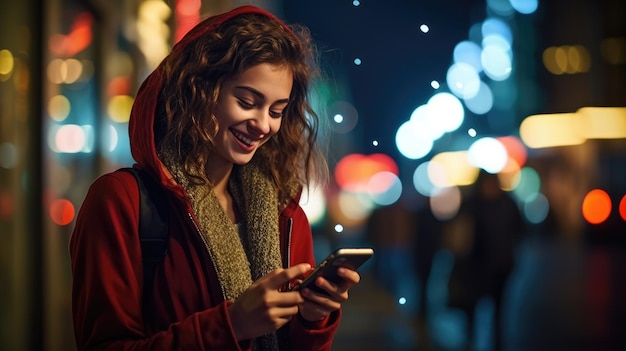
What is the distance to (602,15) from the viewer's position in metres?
27.7

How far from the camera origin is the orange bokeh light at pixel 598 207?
61.4 ft

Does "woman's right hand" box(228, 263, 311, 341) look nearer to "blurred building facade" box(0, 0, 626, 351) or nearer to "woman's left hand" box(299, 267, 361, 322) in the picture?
"woman's left hand" box(299, 267, 361, 322)

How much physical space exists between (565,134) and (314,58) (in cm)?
2667

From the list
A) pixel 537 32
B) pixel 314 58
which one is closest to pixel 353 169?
pixel 314 58

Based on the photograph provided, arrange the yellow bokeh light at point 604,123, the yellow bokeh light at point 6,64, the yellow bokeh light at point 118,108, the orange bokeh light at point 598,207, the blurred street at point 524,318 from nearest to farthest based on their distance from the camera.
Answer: the yellow bokeh light at point 6,64 < the yellow bokeh light at point 118,108 < the blurred street at point 524,318 < the orange bokeh light at point 598,207 < the yellow bokeh light at point 604,123

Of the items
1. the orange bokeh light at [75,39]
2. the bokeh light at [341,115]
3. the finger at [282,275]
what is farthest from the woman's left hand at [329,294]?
the orange bokeh light at [75,39]

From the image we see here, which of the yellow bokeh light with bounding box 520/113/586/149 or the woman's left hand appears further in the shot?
the yellow bokeh light with bounding box 520/113/586/149

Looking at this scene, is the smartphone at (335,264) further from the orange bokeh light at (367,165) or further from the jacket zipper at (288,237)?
the orange bokeh light at (367,165)

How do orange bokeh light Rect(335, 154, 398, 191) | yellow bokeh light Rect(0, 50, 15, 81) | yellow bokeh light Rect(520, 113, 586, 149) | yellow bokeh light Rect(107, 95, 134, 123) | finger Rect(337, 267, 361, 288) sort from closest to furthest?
finger Rect(337, 267, 361, 288) → yellow bokeh light Rect(0, 50, 15, 81) → yellow bokeh light Rect(107, 95, 134, 123) → orange bokeh light Rect(335, 154, 398, 191) → yellow bokeh light Rect(520, 113, 586, 149)

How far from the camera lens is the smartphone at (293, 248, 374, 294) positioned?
6.26ft

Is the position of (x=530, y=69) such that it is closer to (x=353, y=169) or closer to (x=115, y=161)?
(x=353, y=169)

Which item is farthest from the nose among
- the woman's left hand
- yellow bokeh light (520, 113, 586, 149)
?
yellow bokeh light (520, 113, 586, 149)

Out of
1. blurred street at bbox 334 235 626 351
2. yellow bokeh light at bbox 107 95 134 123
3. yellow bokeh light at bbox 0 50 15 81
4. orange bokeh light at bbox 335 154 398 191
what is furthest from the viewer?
orange bokeh light at bbox 335 154 398 191

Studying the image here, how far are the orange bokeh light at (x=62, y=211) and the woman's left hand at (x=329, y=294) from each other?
2.86 meters
